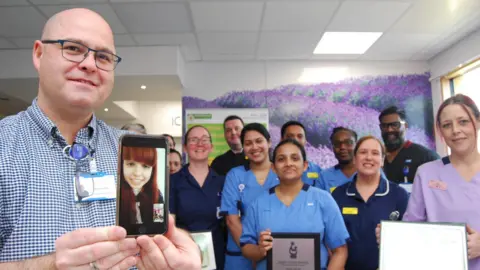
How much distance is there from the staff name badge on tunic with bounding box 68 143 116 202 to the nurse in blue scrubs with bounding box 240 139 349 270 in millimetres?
1437

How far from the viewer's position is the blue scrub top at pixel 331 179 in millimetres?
3391

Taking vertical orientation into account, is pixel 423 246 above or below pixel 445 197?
below

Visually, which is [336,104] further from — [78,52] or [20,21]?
[78,52]

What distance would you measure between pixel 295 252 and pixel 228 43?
3.65 meters

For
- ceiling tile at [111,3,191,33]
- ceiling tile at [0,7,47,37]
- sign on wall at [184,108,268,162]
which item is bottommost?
sign on wall at [184,108,268,162]

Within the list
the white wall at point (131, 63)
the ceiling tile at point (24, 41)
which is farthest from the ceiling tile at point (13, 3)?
the white wall at point (131, 63)

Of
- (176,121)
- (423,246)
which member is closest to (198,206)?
(423,246)

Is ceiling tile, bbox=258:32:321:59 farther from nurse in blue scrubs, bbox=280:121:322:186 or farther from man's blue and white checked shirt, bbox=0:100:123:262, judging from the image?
man's blue and white checked shirt, bbox=0:100:123:262

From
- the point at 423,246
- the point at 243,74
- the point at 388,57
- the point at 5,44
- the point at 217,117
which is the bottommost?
the point at 423,246

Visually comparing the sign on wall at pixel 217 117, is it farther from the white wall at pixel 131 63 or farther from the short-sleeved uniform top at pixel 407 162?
the short-sleeved uniform top at pixel 407 162

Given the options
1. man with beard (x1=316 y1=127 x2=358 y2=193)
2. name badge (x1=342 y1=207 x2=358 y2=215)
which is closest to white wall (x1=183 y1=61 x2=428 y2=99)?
man with beard (x1=316 y1=127 x2=358 y2=193)

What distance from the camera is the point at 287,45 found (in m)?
5.23

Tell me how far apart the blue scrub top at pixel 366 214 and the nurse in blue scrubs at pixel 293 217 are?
156 mm

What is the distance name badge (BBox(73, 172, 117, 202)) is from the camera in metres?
0.92
